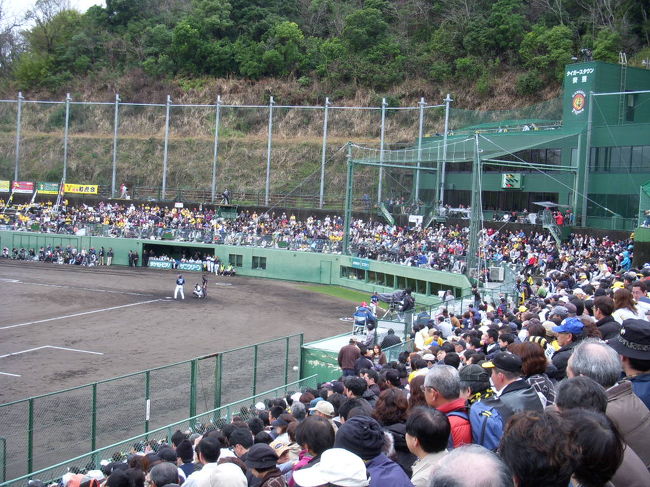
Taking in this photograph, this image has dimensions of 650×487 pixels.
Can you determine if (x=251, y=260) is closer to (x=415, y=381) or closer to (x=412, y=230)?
(x=412, y=230)

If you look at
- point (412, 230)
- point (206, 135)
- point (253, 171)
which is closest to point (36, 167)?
point (206, 135)

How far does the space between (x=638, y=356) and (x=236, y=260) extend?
41034 mm

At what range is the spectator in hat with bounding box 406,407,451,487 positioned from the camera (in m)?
4.27

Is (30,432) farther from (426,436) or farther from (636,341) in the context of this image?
(636,341)

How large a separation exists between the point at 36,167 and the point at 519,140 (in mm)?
44402

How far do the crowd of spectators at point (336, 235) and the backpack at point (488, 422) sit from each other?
20.2 meters

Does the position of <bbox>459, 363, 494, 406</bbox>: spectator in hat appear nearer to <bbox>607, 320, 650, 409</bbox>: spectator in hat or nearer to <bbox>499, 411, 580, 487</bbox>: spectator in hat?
<bbox>607, 320, 650, 409</bbox>: spectator in hat

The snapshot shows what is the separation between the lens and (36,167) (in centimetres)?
6338

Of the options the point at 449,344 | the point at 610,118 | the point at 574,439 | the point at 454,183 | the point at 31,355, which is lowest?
the point at 31,355

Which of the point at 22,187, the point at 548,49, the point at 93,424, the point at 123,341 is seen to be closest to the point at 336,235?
the point at 123,341

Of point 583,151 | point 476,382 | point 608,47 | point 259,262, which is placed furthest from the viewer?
point 608,47

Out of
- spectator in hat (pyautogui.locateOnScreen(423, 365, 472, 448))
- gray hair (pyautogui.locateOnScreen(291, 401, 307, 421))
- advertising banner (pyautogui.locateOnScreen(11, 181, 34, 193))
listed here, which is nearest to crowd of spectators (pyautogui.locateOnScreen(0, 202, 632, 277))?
advertising banner (pyautogui.locateOnScreen(11, 181, 34, 193))

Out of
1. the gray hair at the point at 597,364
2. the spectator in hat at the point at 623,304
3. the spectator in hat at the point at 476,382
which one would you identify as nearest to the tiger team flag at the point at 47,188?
the spectator in hat at the point at 623,304

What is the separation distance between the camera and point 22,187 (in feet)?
184
